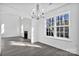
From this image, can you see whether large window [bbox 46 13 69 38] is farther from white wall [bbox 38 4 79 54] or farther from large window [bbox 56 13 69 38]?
white wall [bbox 38 4 79 54]

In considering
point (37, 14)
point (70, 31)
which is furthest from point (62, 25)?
point (37, 14)

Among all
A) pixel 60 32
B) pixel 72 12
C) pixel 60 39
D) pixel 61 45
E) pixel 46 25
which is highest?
pixel 72 12

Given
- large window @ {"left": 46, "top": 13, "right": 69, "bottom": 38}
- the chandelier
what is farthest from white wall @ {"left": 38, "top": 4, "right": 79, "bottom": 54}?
the chandelier

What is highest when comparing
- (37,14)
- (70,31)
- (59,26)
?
(37,14)

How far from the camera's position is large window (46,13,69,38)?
2.87 m

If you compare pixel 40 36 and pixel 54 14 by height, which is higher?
pixel 54 14

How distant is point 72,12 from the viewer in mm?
2668

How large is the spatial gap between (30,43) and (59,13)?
1.45 meters

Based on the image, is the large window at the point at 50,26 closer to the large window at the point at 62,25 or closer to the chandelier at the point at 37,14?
the large window at the point at 62,25

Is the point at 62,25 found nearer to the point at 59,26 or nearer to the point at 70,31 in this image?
the point at 59,26

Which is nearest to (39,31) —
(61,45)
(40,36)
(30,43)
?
(40,36)

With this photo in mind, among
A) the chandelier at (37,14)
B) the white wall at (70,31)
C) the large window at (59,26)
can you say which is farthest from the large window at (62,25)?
the chandelier at (37,14)

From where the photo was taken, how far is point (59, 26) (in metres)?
3.17

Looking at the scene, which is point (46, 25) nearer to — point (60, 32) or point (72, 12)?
point (60, 32)
